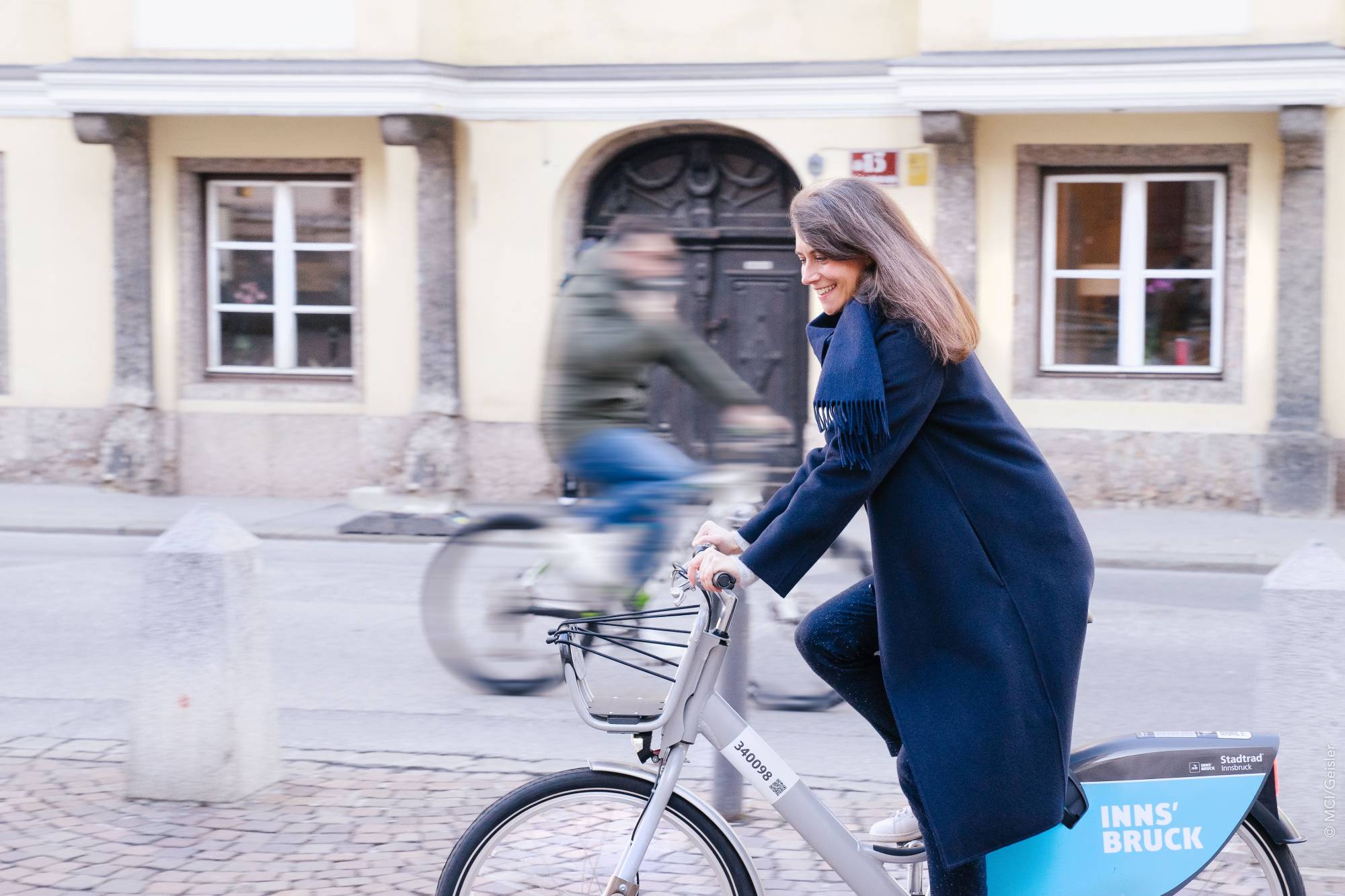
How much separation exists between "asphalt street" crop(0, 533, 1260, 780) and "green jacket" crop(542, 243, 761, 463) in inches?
42.0

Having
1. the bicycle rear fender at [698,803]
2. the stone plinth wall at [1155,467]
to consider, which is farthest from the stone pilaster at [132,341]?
the bicycle rear fender at [698,803]

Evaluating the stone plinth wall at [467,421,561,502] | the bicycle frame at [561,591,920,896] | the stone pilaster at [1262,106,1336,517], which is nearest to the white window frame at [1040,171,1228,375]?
the stone pilaster at [1262,106,1336,517]

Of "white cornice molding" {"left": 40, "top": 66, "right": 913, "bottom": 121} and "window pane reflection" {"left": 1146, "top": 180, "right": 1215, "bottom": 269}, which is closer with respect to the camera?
"window pane reflection" {"left": 1146, "top": 180, "right": 1215, "bottom": 269}

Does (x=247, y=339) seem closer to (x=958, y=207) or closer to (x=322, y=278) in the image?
(x=322, y=278)

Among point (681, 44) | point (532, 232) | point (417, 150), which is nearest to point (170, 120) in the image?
point (417, 150)

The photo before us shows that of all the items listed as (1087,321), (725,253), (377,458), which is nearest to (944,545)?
(1087,321)

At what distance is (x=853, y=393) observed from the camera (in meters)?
2.83

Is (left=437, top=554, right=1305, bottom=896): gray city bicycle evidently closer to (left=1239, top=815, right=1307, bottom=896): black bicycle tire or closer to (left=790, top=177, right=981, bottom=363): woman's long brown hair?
(left=1239, top=815, right=1307, bottom=896): black bicycle tire

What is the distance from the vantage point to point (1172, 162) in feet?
42.9

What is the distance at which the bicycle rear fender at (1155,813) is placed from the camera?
3109mm

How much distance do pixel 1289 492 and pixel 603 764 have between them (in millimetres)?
10632

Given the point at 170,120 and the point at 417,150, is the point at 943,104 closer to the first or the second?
the point at 417,150

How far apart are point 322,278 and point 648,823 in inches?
484

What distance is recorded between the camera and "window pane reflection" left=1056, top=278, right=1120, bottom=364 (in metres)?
13.4
